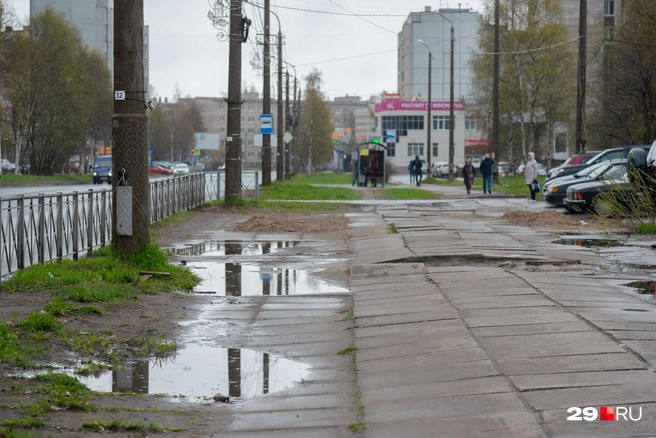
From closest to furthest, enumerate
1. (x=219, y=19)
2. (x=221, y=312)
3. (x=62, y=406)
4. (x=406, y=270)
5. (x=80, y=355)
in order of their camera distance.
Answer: (x=62, y=406) < (x=80, y=355) < (x=221, y=312) < (x=406, y=270) < (x=219, y=19)

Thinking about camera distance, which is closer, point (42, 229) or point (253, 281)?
point (253, 281)

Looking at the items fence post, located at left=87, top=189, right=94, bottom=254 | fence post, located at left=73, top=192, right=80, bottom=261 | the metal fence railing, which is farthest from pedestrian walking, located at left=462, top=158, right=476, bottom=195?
fence post, located at left=73, top=192, right=80, bottom=261

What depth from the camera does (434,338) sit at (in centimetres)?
784

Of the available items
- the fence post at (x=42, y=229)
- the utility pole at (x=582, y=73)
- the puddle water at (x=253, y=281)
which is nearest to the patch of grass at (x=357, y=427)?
the puddle water at (x=253, y=281)

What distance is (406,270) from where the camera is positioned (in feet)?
40.8

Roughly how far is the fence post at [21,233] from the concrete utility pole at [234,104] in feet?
54.5

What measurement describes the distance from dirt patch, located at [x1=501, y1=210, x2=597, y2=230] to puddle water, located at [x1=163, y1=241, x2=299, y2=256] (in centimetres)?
641

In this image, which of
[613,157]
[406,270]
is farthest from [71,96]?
[406,270]

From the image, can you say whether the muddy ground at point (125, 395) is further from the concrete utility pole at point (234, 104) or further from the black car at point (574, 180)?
the black car at point (574, 180)

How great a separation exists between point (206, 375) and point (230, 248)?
9.75 metres

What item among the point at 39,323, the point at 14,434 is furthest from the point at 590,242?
the point at 14,434

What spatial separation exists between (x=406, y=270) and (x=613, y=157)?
22.5 meters

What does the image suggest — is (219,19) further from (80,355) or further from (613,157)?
(80,355)

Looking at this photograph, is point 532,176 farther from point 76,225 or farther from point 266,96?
point 76,225
